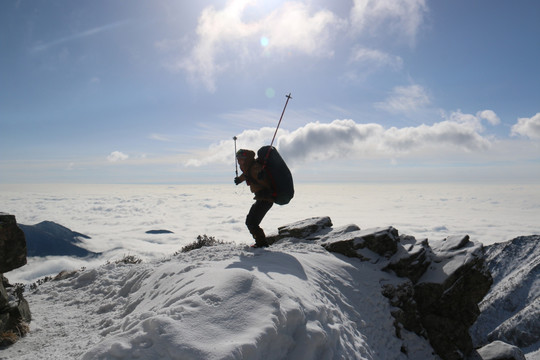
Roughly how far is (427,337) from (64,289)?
13252 millimetres

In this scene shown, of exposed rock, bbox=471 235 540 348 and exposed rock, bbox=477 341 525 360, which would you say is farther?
exposed rock, bbox=471 235 540 348

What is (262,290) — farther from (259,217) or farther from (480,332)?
(480,332)

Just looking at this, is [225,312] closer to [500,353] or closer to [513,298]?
[500,353]

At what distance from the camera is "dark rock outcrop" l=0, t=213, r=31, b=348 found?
8078 millimetres

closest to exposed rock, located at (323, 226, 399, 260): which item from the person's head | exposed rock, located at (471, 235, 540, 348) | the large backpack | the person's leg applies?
the person's leg

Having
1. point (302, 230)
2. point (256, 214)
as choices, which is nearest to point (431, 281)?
point (302, 230)

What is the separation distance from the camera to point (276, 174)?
10.6 meters

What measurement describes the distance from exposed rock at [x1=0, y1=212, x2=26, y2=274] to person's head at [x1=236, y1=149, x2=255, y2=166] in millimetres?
6655

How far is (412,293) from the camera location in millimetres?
10906

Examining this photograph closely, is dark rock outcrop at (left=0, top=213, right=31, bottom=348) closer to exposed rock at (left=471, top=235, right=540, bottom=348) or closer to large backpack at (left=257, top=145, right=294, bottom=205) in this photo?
large backpack at (left=257, top=145, right=294, bottom=205)

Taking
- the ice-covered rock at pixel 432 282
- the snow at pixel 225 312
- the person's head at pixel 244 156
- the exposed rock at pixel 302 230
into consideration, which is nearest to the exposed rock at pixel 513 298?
the ice-covered rock at pixel 432 282

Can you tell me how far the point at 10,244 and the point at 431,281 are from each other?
43.4 feet

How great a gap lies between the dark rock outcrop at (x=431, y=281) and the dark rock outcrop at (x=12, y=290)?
9.83 meters

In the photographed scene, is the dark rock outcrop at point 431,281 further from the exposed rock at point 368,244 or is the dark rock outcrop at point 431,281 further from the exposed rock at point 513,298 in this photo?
the exposed rock at point 513,298
